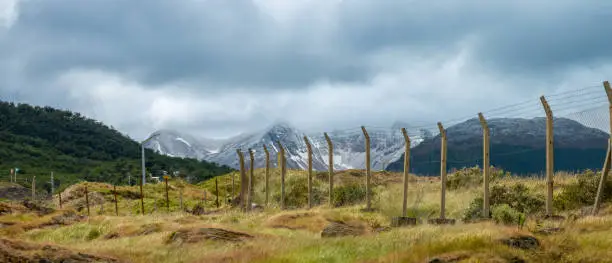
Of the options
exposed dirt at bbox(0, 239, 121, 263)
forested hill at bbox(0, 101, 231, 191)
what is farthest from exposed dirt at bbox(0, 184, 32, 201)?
exposed dirt at bbox(0, 239, 121, 263)

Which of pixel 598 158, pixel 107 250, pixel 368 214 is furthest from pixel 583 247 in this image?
pixel 598 158

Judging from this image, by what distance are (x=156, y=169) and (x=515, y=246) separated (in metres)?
150

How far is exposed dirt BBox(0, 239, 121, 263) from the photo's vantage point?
1542 centimetres

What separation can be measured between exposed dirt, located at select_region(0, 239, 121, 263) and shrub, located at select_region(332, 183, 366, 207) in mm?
25799

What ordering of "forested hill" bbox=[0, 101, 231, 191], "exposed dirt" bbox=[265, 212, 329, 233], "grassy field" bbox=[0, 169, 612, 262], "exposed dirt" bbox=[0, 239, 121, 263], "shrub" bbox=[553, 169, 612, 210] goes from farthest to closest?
"forested hill" bbox=[0, 101, 231, 191], "shrub" bbox=[553, 169, 612, 210], "exposed dirt" bbox=[265, 212, 329, 233], "exposed dirt" bbox=[0, 239, 121, 263], "grassy field" bbox=[0, 169, 612, 262]

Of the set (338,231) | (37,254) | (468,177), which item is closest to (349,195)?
(468,177)

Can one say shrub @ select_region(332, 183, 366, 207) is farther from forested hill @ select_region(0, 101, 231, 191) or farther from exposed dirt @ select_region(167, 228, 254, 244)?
forested hill @ select_region(0, 101, 231, 191)

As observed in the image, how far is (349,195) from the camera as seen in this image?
4250 centimetres

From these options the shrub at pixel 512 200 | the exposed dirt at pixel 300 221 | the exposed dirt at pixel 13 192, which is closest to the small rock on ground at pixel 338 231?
the exposed dirt at pixel 300 221

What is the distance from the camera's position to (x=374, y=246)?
17.0 meters

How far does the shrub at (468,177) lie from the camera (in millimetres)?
37656

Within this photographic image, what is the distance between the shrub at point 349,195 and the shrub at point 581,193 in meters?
Answer: 14.5

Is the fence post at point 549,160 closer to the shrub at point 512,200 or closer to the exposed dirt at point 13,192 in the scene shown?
the shrub at point 512,200

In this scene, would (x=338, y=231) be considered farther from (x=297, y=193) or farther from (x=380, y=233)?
(x=297, y=193)
